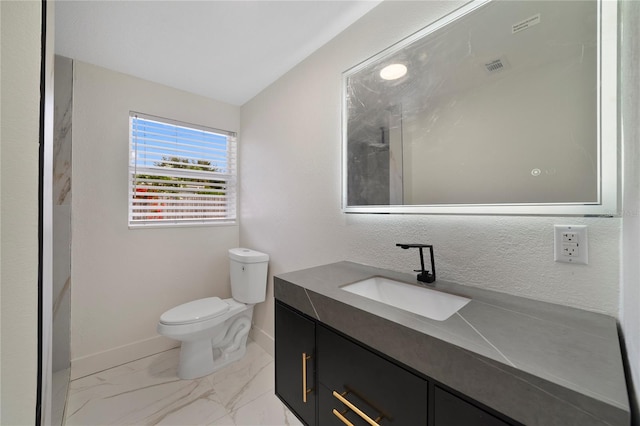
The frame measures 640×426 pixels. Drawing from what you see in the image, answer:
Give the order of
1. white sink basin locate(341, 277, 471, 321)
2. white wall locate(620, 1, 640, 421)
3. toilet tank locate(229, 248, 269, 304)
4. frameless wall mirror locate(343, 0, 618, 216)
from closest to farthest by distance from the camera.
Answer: white wall locate(620, 1, 640, 421) < frameless wall mirror locate(343, 0, 618, 216) < white sink basin locate(341, 277, 471, 321) < toilet tank locate(229, 248, 269, 304)

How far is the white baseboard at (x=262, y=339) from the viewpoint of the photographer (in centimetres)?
220

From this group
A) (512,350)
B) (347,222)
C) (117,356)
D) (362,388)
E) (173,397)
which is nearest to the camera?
(512,350)

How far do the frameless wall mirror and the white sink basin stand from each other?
1.18ft

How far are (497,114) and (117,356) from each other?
299 centimetres

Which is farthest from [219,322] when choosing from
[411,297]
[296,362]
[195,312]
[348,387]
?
[411,297]

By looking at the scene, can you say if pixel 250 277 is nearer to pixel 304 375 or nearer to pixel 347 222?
pixel 347 222

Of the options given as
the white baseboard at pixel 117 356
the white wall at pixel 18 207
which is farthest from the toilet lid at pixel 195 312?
the white wall at pixel 18 207

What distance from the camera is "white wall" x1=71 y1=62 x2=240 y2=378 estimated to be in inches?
75.9

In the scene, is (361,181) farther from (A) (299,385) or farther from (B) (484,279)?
(A) (299,385)

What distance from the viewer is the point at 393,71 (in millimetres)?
1334

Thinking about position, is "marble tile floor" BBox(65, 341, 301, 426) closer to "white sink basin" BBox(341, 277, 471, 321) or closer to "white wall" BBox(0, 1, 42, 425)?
"white sink basin" BBox(341, 277, 471, 321)

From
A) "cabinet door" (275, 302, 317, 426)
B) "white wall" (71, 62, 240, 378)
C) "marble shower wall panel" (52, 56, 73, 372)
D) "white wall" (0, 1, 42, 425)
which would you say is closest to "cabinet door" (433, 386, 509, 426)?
"cabinet door" (275, 302, 317, 426)

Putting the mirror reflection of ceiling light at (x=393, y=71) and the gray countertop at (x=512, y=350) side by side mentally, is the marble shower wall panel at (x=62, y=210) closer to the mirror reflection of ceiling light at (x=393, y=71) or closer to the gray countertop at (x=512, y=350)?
the gray countertop at (x=512, y=350)

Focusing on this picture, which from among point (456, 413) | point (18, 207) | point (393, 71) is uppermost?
point (393, 71)
